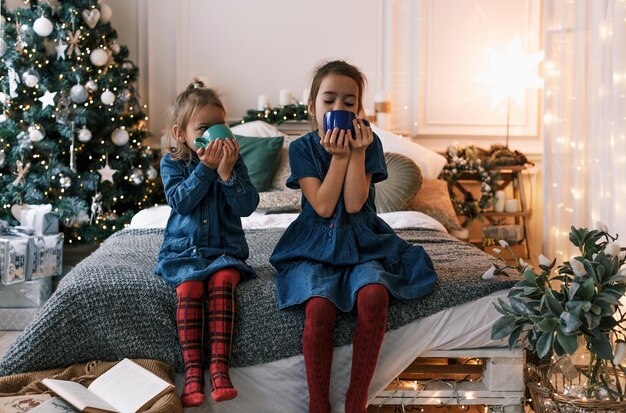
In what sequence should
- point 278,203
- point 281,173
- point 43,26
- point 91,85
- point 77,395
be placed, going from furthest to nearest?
point 91,85 → point 43,26 → point 281,173 → point 278,203 → point 77,395

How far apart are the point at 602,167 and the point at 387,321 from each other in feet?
4.69

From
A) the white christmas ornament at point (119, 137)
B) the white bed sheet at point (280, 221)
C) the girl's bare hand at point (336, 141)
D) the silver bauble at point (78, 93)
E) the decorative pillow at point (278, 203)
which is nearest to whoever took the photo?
the girl's bare hand at point (336, 141)

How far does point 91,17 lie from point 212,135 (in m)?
2.30

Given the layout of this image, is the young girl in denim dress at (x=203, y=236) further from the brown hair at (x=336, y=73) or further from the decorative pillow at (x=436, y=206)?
the decorative pillow at (x=436, y=206)

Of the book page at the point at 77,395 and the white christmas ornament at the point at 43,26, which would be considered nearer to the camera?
the book page at the point at 77,395

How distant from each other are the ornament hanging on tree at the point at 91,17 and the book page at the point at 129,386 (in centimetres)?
263

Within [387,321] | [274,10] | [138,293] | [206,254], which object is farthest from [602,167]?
[274,10]

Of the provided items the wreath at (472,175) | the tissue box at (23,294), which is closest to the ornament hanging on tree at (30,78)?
the tissue box at (23,294)

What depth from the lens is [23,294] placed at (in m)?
3.65

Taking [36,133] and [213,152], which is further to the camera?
[36,133]

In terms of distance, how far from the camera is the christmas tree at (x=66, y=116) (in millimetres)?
3969

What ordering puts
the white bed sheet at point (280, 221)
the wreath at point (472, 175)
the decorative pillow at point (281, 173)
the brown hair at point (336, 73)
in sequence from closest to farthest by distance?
the brown hair at point (336, 73) < the white bed sheet at point (280, 221) < the decorative pillow at point (281, 173) < the wreath at point (472, 175)

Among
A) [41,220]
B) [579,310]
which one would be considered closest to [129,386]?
[579,310]

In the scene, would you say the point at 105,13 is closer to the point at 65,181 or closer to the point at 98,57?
the point at 98,57
